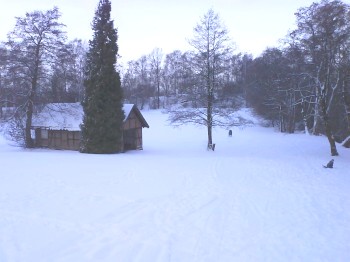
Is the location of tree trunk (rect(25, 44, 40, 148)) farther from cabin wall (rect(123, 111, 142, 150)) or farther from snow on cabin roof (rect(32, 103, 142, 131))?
cabin wall (rect(123, 111, 142, 150))

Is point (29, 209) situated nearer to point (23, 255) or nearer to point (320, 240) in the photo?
point (23, 255)

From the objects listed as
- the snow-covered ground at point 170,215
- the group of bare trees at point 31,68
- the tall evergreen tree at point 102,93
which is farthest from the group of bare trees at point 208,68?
the snow-covered ground at point 170,215

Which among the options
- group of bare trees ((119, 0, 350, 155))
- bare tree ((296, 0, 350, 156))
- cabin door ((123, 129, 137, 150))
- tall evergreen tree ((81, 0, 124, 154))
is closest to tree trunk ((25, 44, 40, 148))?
tall evergreen tree ((81, 0, 124, 154))

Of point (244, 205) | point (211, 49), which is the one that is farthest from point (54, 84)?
point (244, 205)

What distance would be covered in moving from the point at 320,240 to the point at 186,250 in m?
2.93

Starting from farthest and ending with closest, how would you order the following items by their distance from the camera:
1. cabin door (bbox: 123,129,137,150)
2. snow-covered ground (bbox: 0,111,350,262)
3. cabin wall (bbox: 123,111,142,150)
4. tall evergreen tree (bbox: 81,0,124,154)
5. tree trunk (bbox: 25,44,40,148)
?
cabin door (bbox: 123,129,137,150)
cabin wall (bbox: 123,111,142,150)
tree trunk (bbox: 25,44,40,148)
tall evergreen tree (bbox: 81,0,124,154)
snow-covered ground (bbox: 0,111,350,262)

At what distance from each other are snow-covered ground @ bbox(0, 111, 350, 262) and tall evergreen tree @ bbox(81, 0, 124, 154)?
26.8 feet

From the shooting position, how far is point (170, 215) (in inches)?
320

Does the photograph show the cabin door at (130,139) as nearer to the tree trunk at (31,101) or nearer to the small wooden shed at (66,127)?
the small wooden shed at (66,127)

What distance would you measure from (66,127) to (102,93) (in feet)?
15.2

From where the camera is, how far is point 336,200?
1002cm

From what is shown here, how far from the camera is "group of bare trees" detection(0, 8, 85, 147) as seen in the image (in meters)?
25.1

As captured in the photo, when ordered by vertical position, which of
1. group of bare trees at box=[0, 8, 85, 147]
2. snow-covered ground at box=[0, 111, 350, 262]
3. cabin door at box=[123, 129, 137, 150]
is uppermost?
group of bare trees at box=[0, 8, 85, 147]

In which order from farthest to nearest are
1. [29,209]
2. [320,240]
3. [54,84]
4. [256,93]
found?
[256,93] < [54,84] < [29,209] < [320,240]
